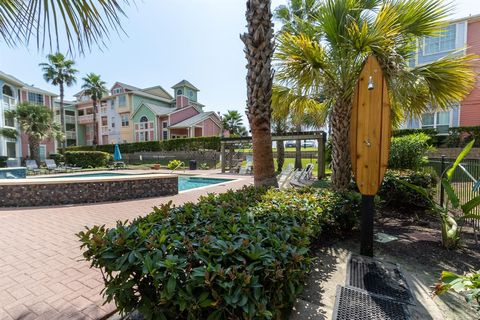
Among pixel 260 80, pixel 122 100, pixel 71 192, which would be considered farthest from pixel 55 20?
pixel 122 100

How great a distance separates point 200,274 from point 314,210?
7.28 feet

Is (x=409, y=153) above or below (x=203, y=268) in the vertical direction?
above

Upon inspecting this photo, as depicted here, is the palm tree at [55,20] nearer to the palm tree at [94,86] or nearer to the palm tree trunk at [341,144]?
the palm tree trunk at [341,144]

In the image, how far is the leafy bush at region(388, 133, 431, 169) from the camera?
835cm

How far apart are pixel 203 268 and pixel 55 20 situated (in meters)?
2.27

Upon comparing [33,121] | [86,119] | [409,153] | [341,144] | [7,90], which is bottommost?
[409,153]

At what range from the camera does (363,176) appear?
3896 millimetres

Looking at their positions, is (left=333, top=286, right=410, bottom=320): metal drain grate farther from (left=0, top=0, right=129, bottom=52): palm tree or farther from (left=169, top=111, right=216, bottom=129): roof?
(left=169, top=111, right=216, bottom=129): roof

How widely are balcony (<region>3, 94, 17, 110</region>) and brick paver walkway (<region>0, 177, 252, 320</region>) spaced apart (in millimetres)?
27280

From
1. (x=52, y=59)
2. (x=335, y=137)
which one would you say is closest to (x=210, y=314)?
(x=335, y=137)

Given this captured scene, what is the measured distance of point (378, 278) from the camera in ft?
10.4

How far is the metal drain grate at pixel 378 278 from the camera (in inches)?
111

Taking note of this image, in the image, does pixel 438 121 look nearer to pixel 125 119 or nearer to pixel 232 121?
pixel 232 121

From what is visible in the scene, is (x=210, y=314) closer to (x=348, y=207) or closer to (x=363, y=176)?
(x=363, y=176)
